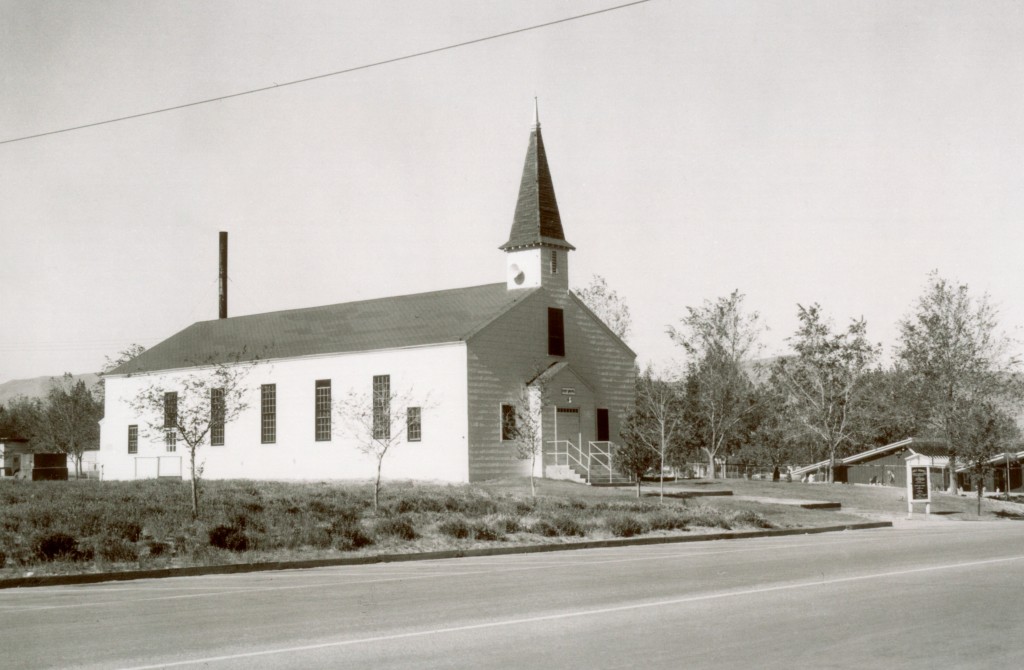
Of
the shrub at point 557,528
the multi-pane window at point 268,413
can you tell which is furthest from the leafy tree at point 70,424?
the shrub at point 557,528

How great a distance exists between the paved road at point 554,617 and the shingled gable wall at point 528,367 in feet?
66.9

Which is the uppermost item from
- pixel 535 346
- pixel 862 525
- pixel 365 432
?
pixel 535 346

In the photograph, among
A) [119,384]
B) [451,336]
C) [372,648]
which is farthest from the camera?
[119,384]

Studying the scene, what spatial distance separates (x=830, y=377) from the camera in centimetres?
6391

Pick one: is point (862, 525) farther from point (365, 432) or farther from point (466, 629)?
point (466, 629)

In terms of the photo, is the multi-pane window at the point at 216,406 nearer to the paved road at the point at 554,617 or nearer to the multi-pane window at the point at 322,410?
the paved road at the point at 554,617

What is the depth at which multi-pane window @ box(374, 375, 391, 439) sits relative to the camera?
34166 mm

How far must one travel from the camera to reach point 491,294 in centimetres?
4378

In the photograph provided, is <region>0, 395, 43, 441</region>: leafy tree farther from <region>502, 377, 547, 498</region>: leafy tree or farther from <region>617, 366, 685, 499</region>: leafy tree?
<region>617, 366, 685, 499</region>: leafy tree

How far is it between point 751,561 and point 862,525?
14.6 meters

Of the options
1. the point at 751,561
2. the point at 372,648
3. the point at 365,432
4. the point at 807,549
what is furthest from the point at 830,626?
the point at 365,432

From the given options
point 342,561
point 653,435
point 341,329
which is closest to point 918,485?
point 653,435

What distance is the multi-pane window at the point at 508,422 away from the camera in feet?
131

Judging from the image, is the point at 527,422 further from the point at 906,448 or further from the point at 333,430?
the point at 906,448
